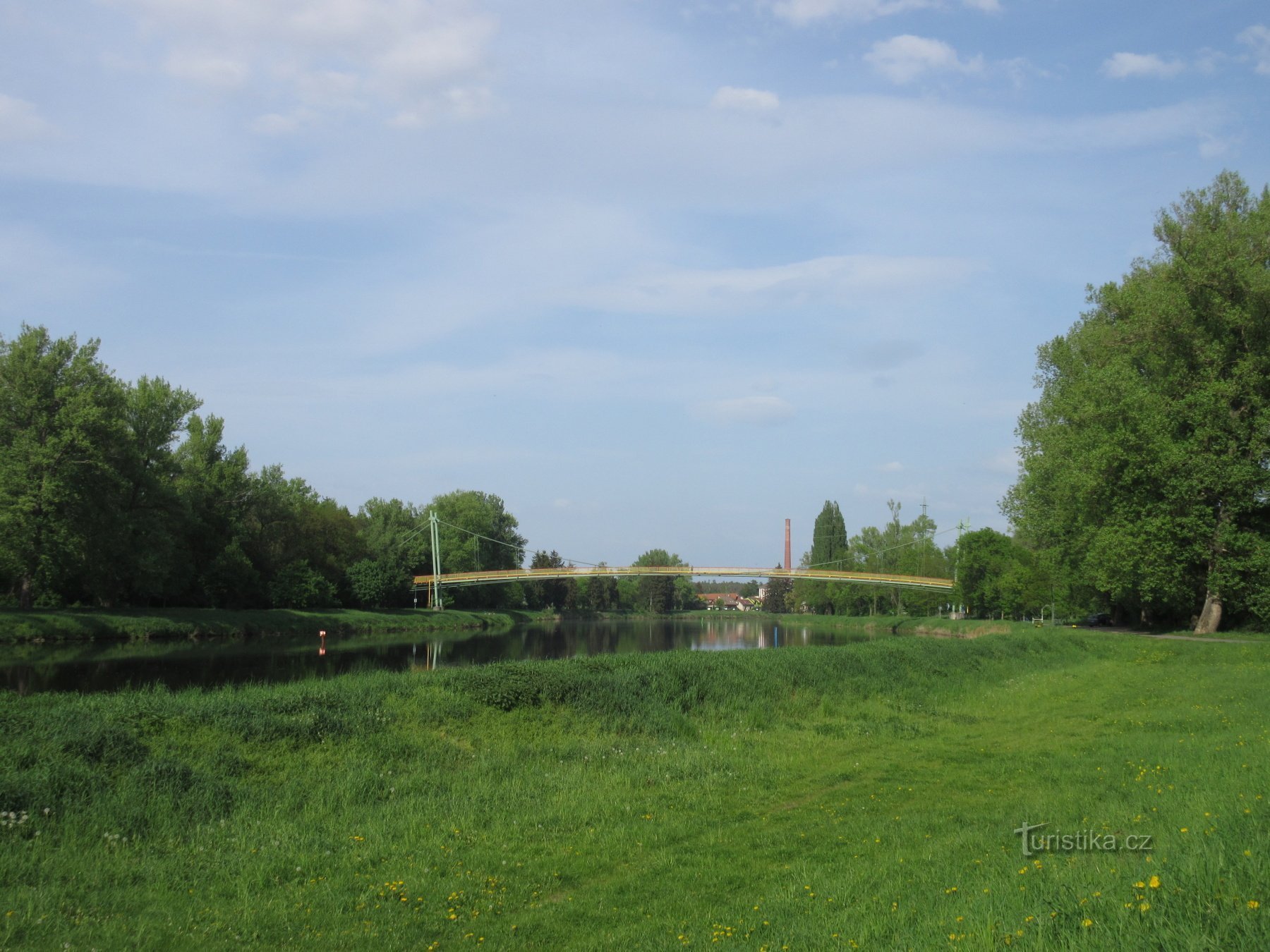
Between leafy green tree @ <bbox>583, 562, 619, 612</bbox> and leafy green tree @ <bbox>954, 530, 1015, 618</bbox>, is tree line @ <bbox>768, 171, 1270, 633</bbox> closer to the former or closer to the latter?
leafy green tree @ <bbox>954, 530, 1015, 618</bbox>

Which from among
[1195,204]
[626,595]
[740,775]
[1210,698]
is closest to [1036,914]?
[740,775]

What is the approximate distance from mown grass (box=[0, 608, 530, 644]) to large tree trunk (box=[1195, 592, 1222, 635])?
47.9 meters

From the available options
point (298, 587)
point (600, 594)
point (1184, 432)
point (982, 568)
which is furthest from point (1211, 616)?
point (600, 594)

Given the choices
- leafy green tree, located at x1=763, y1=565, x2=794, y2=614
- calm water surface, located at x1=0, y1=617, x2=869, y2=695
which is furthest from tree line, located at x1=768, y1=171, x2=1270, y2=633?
leafy green tree, located at x1=763, y1=565, x2=794, y2=614

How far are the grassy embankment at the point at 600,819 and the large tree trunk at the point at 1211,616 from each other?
54.0ft

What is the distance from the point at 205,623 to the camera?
49.7m

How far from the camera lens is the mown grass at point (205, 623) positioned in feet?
132

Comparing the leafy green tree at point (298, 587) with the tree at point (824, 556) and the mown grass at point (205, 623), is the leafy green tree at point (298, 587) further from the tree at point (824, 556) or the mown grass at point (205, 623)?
the tree at point (824, 556)

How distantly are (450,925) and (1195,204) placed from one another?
1450 inches

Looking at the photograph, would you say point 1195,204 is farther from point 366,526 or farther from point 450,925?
point 366,526

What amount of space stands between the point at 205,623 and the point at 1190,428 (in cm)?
4943

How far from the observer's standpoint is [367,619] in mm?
65250

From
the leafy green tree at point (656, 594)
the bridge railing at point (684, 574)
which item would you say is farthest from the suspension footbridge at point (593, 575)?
the leafy green tree at point (656, 594)

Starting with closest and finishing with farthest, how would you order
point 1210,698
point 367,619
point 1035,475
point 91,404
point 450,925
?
1. point 450,925
2. point 1210,698
3. point 1035,475
4. point 91,404
5. point 367,619
